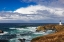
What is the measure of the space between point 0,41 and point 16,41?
5383mm

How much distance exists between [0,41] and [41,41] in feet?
80.7

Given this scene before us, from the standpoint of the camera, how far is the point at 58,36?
91.0 feet

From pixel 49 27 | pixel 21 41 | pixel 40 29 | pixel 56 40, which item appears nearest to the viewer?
pixel 56 40

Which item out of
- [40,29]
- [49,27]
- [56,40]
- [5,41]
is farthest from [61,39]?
[49,27]

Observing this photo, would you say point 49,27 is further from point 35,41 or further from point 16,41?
point 35,41

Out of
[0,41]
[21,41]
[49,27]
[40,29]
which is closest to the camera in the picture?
[21,41]

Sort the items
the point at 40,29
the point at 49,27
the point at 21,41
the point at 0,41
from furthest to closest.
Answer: the point at 49,27 → the point at 40,29 → the point at 0,41 → the point at 21,41

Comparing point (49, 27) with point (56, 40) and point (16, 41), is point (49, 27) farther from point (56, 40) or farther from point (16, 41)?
point (56, 40)

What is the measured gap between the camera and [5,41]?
49531mm

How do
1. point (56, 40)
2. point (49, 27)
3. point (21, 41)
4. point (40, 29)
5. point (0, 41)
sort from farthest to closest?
1. point (49, 27)
2. point (40, 29)
3. point (0, 41)
4. point (21, 41)
5. point (56, 40)

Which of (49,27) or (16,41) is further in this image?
(49,27)

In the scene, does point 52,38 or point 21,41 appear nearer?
point 52,38

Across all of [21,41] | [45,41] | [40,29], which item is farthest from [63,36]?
[40,29]

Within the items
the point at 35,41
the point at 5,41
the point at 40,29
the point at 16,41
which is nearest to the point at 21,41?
the point at 16,41
